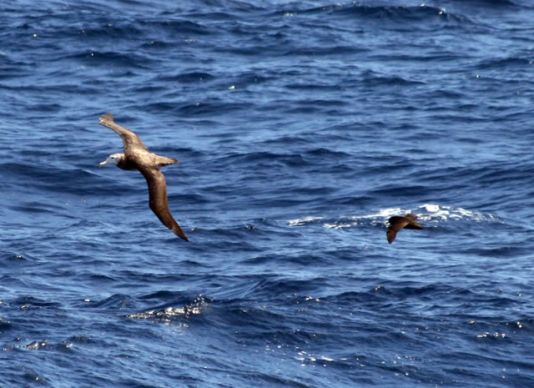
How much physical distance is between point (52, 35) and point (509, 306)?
2049 cm

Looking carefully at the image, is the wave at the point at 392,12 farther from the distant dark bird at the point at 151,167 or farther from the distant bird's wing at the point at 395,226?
the distant dark bird at the point at 151,167

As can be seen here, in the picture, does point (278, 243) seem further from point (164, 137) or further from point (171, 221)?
point (171, 221)

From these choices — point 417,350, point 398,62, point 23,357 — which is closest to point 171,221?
point 23,357

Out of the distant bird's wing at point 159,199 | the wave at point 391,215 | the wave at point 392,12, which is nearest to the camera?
the distant bird's wing at point 159,199

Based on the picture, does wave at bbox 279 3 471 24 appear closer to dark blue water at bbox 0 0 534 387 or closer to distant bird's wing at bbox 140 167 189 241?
dark blue water at bbox 0 0 534 387

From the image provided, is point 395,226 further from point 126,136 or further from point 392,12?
point 392,12

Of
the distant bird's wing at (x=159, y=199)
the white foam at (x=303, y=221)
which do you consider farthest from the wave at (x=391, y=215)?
the distant bird's wing at (x=159, y=199)

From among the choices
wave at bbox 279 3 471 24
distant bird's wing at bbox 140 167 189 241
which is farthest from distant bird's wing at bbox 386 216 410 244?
wave at bbox 279 3 471 24

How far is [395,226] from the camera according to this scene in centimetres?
2050

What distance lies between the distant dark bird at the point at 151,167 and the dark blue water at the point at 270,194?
3.93 meters

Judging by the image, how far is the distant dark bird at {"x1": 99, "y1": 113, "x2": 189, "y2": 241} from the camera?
59.2 ft

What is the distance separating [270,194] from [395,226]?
11.1 meters

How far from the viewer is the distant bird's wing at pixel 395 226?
20281mm

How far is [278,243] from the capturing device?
94.6 feet
